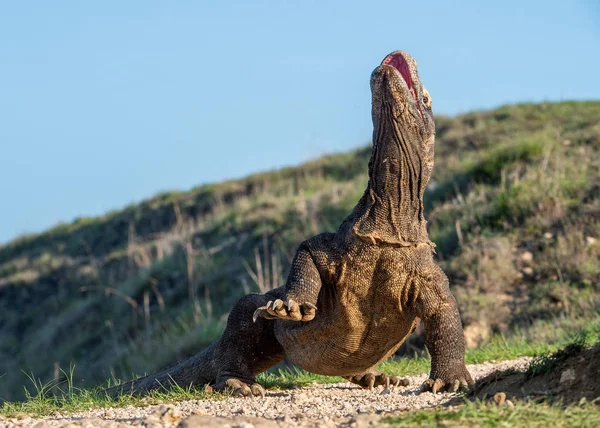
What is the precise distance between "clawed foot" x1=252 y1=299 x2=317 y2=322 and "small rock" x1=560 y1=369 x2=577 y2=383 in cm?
153

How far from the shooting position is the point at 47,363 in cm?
2158

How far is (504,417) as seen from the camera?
412 centimetres

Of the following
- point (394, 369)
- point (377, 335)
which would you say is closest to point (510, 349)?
point (394, 369)

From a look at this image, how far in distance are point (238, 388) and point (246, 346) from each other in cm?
49

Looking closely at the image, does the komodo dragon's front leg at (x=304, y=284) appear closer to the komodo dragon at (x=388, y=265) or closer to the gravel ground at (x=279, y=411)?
the komodo dragon at (x=388, y=265)

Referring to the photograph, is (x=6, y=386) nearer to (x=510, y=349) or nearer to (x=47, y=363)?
(x=47, y=363)

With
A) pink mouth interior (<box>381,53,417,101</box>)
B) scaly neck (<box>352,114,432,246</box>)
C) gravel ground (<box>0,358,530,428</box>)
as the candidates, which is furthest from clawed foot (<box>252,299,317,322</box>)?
pink mouth interior (<box>381,53,417,101</box>)

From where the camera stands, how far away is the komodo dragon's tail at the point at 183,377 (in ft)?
24.0

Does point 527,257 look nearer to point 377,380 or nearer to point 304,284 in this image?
point 377,380

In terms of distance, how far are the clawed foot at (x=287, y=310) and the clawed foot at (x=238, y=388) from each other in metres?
1.04

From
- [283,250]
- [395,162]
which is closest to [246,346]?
[395,162]

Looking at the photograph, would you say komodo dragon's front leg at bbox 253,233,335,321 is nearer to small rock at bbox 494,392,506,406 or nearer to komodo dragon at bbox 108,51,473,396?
komodo dragon at bbox 108,51,473,396

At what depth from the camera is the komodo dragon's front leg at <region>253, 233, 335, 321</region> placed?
5.73 metres

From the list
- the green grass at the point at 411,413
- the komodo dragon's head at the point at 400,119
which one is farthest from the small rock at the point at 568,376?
the komodo dragon's head at the point at 400,119
